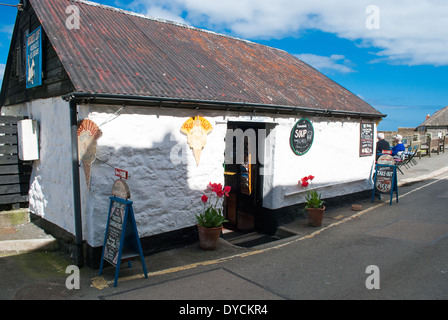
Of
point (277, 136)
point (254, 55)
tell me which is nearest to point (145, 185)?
point (277, 136)

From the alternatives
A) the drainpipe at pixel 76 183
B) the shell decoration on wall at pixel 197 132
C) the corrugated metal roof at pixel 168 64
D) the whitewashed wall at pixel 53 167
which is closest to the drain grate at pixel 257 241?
the shell decoration on wall at pixel 197 132

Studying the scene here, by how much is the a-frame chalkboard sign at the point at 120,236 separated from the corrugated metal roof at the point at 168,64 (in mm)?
1889

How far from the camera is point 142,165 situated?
5.97 m

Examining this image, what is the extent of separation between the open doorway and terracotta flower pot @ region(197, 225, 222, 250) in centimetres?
234

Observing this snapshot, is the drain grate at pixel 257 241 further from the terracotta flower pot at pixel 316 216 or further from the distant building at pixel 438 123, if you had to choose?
the distant building at pixel 438 123

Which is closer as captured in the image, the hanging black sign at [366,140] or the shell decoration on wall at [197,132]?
the shell decoration on wall at [197,132]

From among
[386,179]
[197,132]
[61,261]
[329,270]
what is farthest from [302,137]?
[61,261]

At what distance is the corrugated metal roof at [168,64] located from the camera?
19.9 feet

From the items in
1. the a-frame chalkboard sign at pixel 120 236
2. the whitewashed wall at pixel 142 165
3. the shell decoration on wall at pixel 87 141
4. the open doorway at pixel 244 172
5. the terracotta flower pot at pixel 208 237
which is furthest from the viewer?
the open doorway at pixel 244 172

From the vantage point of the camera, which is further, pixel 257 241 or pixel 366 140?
pixel 366 140

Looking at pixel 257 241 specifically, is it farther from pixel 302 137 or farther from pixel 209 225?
pixel 302 137

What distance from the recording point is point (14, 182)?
24.9 ft

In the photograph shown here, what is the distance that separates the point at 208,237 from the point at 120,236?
6.49 ft
